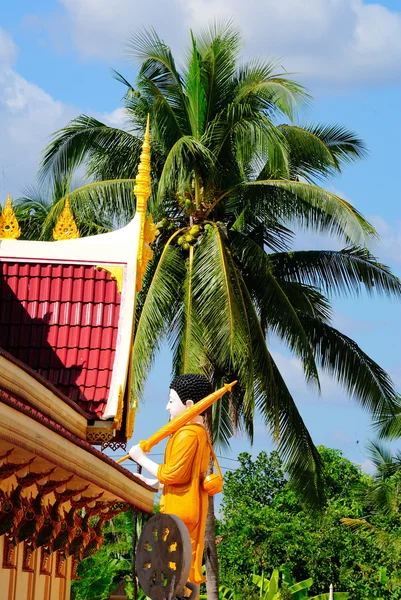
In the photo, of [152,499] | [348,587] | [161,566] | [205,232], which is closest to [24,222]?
[205,232]

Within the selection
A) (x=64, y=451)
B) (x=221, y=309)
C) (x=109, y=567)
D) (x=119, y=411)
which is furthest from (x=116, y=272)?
(x=109, y=567)

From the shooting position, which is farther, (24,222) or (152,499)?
(24,222)

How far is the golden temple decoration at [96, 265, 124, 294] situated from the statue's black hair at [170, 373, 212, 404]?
3.37m

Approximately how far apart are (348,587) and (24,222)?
15.0m

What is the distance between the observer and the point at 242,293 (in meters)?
22.0

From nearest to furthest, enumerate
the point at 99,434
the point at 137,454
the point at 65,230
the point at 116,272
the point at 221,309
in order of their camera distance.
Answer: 1. the point at 137,454
2. the point at 99,434
3. the point at 116,272
4. the point at 65,230
5. the point at 221,309

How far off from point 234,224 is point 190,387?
13.5m

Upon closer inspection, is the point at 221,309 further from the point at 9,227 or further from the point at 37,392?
the point at 37,392

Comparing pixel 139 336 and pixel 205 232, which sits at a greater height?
pixel 205 232

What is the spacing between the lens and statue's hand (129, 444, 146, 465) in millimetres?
10047

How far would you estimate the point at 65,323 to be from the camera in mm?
13594

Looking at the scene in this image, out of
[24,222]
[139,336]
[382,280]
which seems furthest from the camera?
[24,222]

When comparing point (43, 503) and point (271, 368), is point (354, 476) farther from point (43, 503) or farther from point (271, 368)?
point (43, 503)

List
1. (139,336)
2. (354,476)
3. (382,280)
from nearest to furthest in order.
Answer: (139,336) → (382,280) → (354,476)
